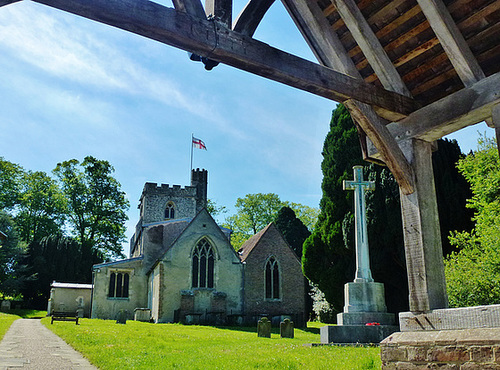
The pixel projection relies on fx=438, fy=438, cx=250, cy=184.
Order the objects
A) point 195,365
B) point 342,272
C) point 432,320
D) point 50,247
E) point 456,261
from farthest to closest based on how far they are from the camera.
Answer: point 50,247
point 342,272
point 456,261
point 195,365
point 432,320

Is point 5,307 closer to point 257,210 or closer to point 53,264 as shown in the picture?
point 53,264

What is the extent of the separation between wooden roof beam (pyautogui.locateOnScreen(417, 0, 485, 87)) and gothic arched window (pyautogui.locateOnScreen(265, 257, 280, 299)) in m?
24.0

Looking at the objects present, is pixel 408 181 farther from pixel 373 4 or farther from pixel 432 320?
pixel 373 4

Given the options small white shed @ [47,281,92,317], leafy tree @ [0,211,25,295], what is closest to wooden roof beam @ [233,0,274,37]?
small white shed @ [47,281,92,317]

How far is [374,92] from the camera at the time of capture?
4.81 meters

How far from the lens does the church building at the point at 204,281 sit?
25266 mm

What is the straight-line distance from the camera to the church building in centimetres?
2527

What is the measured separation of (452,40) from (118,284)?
27872mm

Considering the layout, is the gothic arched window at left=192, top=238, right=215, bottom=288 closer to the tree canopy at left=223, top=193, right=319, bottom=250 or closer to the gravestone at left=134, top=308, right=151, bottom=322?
the gravestone at left=134, top=308, right=151, bottom=322

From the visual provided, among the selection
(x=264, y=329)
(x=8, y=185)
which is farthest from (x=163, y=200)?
(x=264, y=329)

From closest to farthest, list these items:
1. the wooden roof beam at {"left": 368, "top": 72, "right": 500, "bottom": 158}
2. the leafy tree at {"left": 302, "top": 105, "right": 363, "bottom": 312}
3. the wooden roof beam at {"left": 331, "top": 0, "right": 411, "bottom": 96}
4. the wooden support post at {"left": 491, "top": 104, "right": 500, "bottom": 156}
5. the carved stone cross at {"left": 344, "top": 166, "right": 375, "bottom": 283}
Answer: the wooden support post at {"left": 491, "top": 104, "right": 500, "bottom": 156}, the wooden roof beam at {"left": 368, "top": 72, "right": 500, "bottom": 158}, the wooden roof beam at {"left": 331, "top": 0, "right": 411, "bottom": 96}, the carved stone cross at {"left": 344, "top": 166, "right": 375, "bottom": 283}, the leafy tree at {"left": 302, "top": 105, "right": 363, "bottom": 312}

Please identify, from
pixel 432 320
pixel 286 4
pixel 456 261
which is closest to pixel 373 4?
pixel 286 4

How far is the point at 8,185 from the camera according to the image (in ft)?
132

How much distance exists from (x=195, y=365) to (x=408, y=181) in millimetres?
4232
